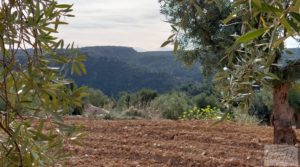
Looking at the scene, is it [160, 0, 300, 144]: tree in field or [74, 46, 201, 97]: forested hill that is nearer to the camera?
[160, 0, 300, 144]: tree in field

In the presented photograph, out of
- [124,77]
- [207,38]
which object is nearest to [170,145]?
[207,38]

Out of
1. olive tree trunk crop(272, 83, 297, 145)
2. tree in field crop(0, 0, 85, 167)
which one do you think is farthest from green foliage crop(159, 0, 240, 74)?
tree in field crop(0, 0, 85, 167)

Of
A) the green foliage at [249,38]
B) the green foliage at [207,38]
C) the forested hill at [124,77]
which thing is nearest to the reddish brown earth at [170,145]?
the green foliage at [207,38]

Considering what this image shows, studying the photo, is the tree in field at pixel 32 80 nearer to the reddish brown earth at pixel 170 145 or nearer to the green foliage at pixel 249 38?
the green foliage at pixel 249 38

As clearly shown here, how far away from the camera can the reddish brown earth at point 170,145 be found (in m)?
3.97

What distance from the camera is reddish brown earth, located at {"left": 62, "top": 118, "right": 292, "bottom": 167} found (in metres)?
3.97

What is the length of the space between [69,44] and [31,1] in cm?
15

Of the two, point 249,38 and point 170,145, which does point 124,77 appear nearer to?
point 170,145

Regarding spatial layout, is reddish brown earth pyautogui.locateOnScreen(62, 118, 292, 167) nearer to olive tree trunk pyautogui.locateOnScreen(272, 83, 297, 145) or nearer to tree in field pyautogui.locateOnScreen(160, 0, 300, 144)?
olive tree trunk pyautogui.locateOnScreen(272, 83, 297, 145)

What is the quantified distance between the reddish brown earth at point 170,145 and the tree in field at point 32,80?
9.31 feet

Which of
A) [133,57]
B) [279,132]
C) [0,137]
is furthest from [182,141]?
[133,57]

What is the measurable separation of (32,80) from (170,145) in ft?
12.4

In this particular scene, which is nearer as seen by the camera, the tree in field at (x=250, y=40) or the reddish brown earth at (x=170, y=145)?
the tree in field at (x=250, y=40)

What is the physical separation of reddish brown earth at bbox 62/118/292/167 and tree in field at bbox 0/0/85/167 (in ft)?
9.31
